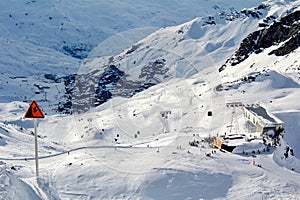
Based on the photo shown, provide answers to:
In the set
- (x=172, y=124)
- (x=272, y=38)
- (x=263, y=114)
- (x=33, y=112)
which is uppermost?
(x=272, y=38)

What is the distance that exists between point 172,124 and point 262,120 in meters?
15.4

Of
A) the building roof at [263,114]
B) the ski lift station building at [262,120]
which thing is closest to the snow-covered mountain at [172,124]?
the ski lift station building at [262,120]

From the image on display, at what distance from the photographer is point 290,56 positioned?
62.9m

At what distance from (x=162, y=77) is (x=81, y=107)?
19477 mm

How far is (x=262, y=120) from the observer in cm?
2750

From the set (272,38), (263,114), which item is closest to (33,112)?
(263,114)

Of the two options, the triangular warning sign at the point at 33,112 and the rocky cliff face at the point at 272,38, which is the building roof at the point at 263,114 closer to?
the triangular warning sign at the point at 33,112

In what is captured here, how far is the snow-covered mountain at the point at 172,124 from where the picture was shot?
16.5 metres

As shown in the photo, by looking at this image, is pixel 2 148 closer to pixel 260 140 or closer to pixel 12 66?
pixel 260 140

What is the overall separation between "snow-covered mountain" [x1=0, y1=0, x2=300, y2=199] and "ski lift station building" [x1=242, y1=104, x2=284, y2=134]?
0.68 metres

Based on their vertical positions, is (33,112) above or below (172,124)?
below

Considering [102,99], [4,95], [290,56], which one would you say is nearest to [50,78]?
[4,95]

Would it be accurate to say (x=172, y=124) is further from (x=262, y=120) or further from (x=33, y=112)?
(x=33, y=112)

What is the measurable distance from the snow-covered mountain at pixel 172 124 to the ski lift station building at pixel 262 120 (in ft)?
2.22
